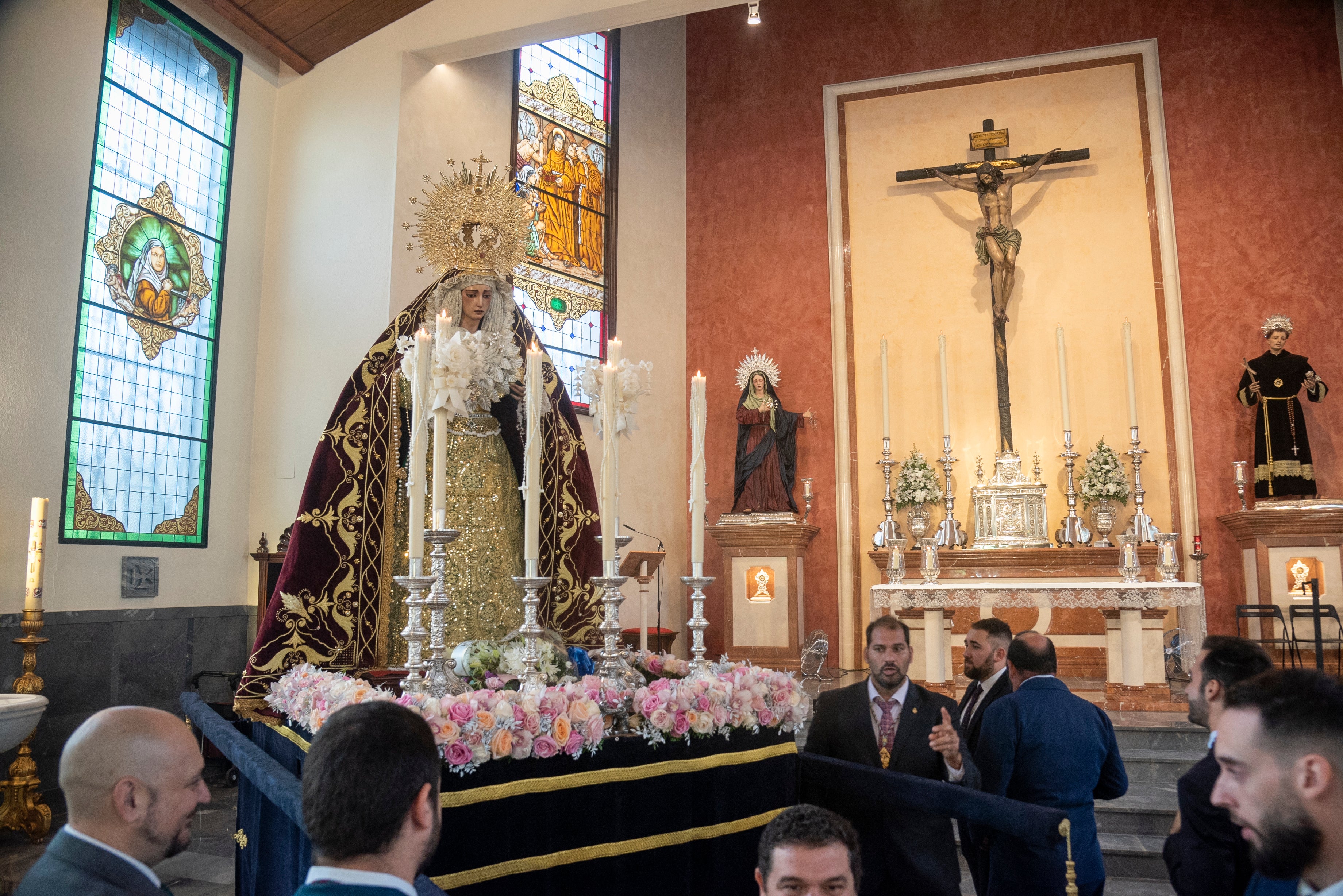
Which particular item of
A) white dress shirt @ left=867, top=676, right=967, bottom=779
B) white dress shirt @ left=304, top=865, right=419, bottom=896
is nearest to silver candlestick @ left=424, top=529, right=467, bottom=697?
white dress shirt @ left=304, top=865, right=419, bottom=896

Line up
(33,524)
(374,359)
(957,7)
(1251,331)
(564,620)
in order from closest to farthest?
(374,359), (564,620), (33,524), (1251,331), (957,7)

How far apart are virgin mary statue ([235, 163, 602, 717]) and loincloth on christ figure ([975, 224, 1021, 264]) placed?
6980mm

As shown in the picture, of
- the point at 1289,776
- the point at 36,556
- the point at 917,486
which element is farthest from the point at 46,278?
the point at 917,486

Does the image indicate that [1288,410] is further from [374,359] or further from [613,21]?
[374,359]

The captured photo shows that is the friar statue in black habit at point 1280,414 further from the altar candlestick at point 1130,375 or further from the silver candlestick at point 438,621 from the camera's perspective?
the silver candlestick at point 438,621

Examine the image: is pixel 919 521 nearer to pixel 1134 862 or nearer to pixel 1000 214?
pixel 1000 214

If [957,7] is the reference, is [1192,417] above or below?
below

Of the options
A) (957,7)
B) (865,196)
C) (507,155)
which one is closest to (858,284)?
(865,196)

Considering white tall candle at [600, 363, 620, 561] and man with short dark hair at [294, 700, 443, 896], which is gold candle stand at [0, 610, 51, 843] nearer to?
white tall candle at [600, 363, 620, 561]

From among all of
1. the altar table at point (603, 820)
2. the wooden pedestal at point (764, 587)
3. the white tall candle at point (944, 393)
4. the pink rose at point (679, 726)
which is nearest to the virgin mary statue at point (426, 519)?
the altar table at point (603, 820)

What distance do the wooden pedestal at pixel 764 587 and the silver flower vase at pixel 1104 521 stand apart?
2.78 metres

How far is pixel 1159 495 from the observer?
9.62 m

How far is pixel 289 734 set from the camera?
3154 mm

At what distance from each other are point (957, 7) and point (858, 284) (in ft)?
10.8
